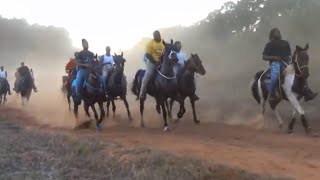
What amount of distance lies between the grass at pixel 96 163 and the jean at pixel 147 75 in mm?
4329

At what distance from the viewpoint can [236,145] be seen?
14.2 m

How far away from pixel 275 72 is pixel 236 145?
3819 mm

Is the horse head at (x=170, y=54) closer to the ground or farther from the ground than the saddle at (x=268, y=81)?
farther from the ground

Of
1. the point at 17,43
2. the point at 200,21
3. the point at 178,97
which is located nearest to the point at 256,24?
the point at 200,21

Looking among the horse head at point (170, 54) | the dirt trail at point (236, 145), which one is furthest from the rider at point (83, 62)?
the horse head at point (170, 54)

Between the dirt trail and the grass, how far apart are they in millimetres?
769

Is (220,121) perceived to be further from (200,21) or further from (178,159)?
(200,21)

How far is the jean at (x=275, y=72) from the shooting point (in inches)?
679

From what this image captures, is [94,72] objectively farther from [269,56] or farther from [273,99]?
[273,99]

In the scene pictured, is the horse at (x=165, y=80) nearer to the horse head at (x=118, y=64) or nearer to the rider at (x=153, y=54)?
the rider at (x=153, y=54)

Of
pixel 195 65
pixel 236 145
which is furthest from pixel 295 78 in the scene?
pixel 236 145

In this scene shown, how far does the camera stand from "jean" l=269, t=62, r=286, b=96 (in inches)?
679

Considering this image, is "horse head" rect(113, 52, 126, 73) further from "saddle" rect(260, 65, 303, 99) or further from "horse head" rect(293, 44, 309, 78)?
"horse head" rect(293, 44, 309, 78)

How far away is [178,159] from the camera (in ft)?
36.9
